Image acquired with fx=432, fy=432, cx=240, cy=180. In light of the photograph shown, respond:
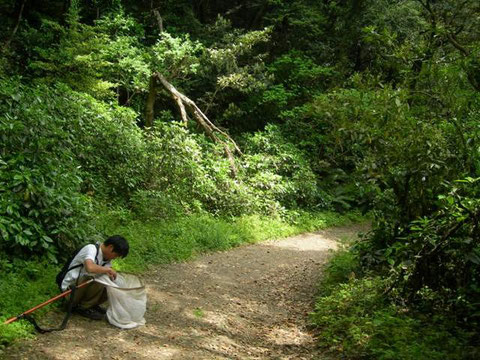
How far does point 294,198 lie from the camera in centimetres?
1486

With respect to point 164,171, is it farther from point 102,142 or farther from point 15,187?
point 15,187

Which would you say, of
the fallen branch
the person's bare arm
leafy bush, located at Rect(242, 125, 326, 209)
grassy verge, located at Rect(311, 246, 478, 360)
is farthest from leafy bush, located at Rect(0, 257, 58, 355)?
leafy bush, located at Rect(242, 125, 326, 209)

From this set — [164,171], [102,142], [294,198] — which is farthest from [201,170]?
[294,198]

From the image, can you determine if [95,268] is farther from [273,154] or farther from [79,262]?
[273,154]

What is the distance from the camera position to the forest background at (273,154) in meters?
5.34

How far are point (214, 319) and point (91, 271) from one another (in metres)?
2.03

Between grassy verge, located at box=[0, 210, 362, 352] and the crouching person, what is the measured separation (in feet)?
1.32

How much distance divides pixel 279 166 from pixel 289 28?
28.6ft

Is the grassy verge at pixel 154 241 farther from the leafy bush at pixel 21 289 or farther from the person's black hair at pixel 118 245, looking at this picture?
the person's black hair at pixel 118 245

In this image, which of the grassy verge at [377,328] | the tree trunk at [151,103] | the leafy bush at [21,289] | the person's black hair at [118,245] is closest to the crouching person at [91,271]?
the person's black hair at [118,245]

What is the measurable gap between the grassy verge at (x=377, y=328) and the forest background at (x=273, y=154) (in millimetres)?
24

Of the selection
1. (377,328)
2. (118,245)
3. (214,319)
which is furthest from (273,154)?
(118,245)

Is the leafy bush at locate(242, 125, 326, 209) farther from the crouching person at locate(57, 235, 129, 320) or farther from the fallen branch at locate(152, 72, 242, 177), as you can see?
the crouching person at locate(57, 235, 129, 320)

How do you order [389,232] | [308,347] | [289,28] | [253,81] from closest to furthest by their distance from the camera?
[308,347], [389,232], [253,81], [289,28]
